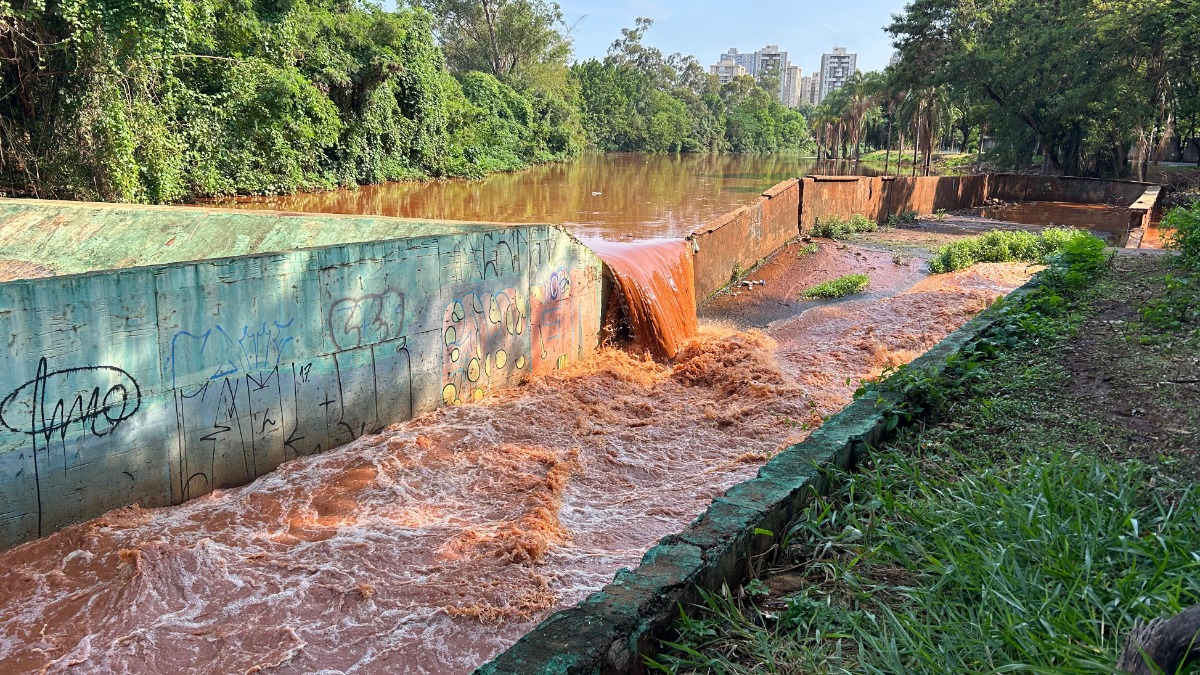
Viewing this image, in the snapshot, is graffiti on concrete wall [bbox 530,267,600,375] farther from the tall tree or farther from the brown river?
the tall tree

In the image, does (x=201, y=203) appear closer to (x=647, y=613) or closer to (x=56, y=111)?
(x=56, y=111)

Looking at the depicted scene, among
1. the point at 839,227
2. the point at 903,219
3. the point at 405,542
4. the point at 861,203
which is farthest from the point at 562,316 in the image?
the point at 903,219

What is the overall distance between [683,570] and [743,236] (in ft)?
40.8

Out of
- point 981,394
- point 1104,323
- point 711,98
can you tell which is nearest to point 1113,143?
point 1104,323

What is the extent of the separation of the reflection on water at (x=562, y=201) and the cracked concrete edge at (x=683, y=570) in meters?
13.8

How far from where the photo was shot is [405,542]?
18.5 feet

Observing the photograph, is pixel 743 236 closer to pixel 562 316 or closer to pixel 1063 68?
pixel 562 316

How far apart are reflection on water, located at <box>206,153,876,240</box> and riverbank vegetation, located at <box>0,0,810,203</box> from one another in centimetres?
159

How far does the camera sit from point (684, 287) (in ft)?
39.3

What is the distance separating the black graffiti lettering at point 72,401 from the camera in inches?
203

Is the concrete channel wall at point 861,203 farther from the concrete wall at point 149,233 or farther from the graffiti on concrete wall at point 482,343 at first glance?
the concrete wall at point 149,233

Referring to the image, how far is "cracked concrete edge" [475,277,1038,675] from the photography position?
276 centimetres

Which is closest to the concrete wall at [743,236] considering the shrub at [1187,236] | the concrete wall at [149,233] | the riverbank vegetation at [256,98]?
the concrete wall at [149,233]

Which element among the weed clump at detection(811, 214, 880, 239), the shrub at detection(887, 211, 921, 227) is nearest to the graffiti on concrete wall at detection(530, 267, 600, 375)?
the weed clump at detection(811, 214, 880, 239)
